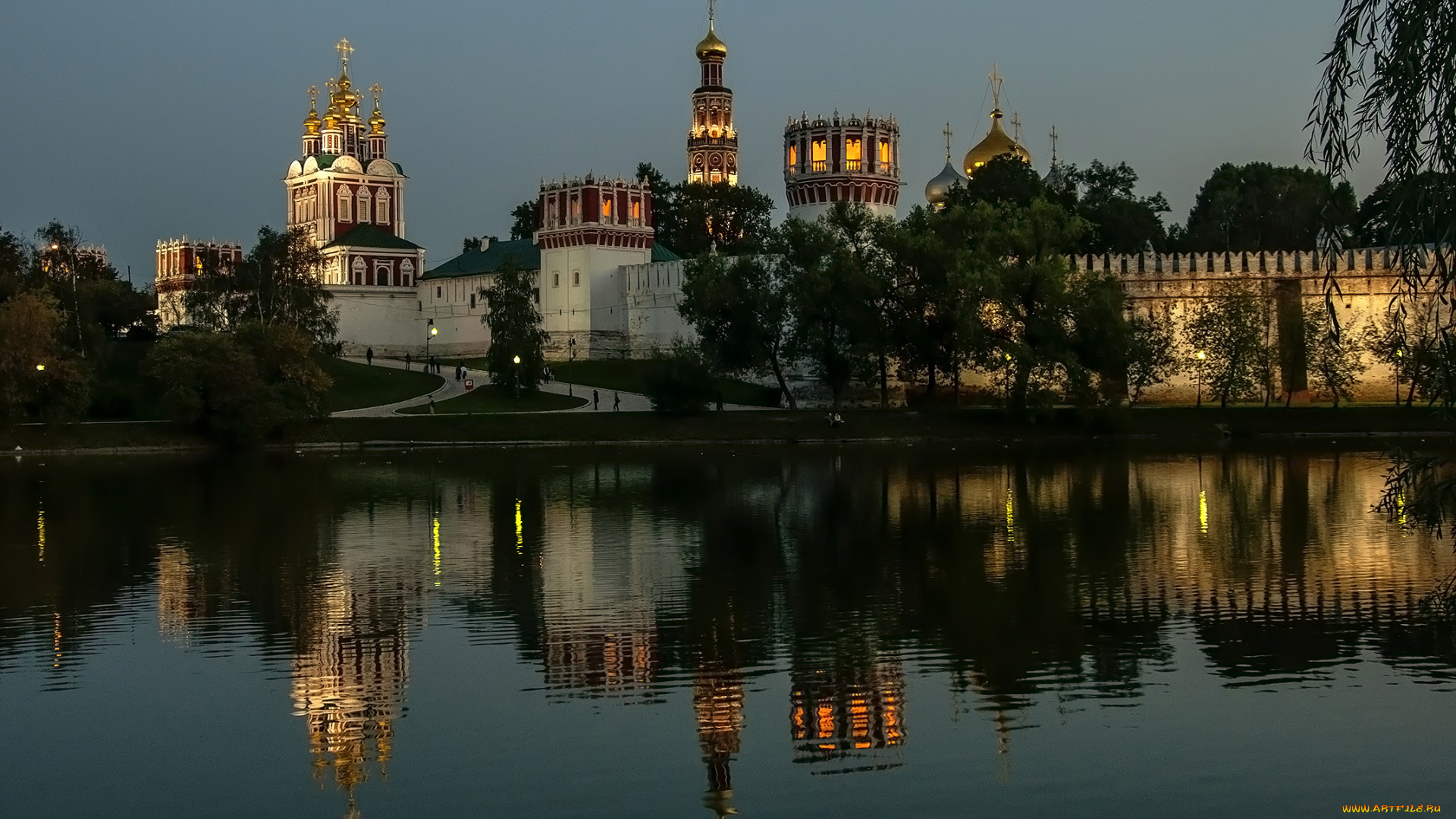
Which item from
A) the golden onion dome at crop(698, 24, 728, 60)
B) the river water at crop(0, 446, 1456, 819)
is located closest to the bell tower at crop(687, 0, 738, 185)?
the golden onion dome at crop(698, 24, 728, 60)

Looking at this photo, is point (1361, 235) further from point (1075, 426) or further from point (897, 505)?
point (1075, 426)

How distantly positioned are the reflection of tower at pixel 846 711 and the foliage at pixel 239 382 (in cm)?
4058

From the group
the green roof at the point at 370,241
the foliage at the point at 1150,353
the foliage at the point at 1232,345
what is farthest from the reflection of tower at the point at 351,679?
the green roof at the point at 370,241

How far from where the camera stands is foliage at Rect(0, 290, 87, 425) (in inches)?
2020

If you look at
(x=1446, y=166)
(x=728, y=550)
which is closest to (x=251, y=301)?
(x=728, y=550)

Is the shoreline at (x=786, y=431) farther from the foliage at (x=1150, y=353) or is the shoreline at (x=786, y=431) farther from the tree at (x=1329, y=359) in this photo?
the tree at (x=1329, y=359)

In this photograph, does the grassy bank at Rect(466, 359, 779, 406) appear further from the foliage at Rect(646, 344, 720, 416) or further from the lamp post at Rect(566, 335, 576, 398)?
the foliage at Rect(646, 344, 720, 416)

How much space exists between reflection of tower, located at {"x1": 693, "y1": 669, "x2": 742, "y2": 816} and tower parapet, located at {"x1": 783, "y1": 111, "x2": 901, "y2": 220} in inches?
2259

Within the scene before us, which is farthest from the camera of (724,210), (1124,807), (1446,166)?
(724,210)

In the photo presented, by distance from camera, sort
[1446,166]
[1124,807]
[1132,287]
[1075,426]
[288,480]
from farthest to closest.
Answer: [1132,287], [1075,426], [288,480], [1124,807], [1446,166]

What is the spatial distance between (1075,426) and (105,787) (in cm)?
4460

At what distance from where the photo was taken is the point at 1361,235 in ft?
41.4

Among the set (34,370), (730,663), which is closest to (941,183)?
(34,370)

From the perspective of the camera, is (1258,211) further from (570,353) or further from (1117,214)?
(570,353)
